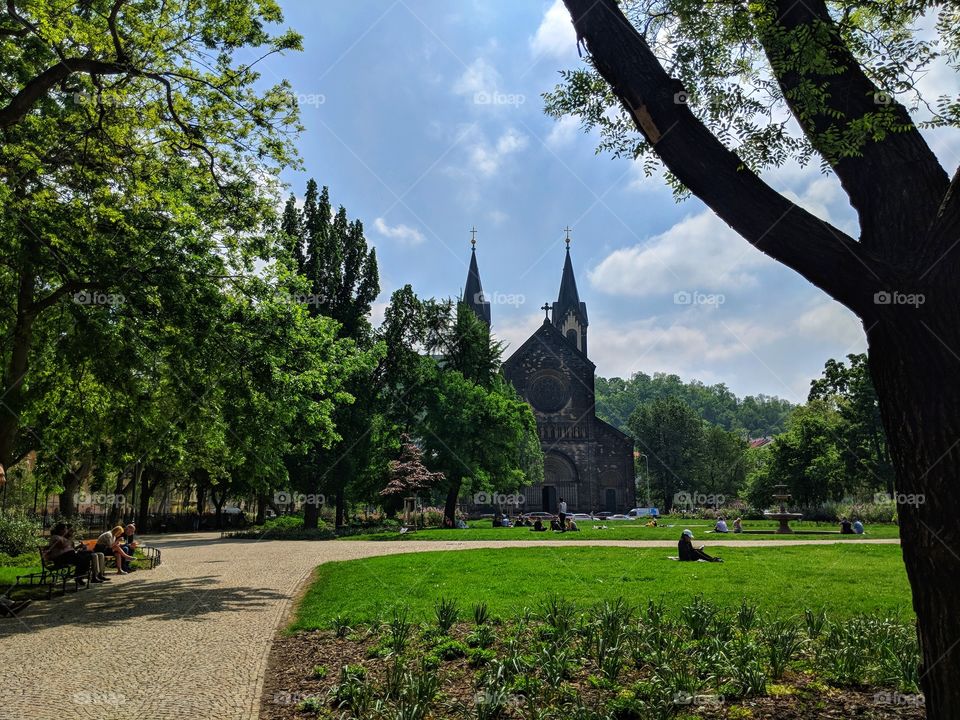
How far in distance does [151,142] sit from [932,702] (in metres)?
13.4

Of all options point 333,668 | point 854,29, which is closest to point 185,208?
point 333,668

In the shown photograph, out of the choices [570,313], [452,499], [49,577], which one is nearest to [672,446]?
[570,313]

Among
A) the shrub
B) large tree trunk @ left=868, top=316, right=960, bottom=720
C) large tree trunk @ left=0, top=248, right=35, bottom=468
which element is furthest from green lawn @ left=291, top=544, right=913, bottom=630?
the shrub

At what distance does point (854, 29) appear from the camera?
5.51 m

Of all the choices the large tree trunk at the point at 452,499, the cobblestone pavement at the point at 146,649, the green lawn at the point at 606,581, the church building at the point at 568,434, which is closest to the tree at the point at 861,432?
the church building at the point at 568,434

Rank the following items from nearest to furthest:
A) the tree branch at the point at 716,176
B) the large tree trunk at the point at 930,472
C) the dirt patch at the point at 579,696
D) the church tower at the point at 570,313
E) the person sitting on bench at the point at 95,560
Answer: the large tree trunk at the point at 930,472 → the tree branch at the point at 716,176 → the dirt patch at the point at 579,696 → the person sitting on bench at the point at 95,560 → the church tower at the point at 570,313

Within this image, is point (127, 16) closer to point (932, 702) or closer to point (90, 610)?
point (90, 610)

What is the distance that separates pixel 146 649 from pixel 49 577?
24.0ft

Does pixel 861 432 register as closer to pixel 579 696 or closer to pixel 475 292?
pixel 475 292

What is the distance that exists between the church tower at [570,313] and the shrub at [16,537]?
53791 millimetres

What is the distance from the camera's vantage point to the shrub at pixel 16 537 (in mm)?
17844

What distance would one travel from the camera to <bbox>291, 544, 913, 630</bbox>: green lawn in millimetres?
9438

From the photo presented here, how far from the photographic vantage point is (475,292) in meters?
67.1

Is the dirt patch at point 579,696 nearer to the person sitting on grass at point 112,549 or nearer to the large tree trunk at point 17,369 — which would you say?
the large tree trunk at point 17,369
